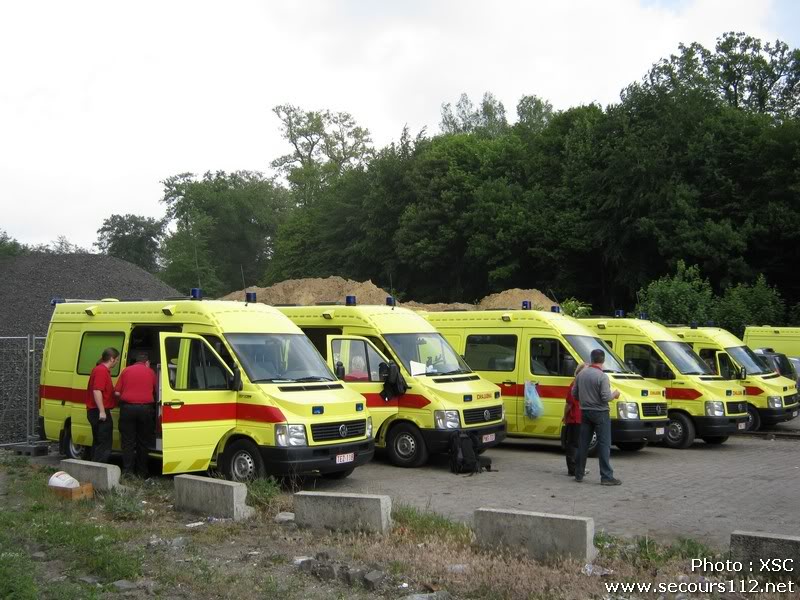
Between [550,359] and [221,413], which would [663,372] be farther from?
[221,413]

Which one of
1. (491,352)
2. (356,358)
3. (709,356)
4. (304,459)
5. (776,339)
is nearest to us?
(304,459)

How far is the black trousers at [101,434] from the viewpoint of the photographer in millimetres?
12500

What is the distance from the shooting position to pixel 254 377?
11.7 metres

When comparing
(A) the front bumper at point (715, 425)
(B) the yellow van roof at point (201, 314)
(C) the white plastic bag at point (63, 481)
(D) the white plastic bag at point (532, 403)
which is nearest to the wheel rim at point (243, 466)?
(B) the yellow van roof at point (201, 314)

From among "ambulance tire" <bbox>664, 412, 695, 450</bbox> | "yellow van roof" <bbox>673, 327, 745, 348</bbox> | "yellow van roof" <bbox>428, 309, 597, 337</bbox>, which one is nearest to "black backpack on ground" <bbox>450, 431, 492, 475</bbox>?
"yellow van roof" <bbox>428, 309, 597, 337</bbox>

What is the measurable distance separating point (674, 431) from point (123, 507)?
36.5 ft

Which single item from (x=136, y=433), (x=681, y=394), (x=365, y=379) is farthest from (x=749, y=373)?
(x=136, y=433)

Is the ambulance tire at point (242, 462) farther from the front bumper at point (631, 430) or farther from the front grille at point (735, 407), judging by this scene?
the front grille at point (735, 407)

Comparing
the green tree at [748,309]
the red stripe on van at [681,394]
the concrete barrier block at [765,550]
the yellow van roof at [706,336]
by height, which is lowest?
the concrete barrier block at [765,550]

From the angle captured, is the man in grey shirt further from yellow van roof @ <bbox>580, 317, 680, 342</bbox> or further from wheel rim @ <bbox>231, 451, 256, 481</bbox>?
yellow van roof @ <bbox>580, 317, 680, 342</bbox>

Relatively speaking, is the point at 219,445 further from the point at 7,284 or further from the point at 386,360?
the point at 7,284

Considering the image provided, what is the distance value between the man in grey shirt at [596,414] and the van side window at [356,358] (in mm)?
3357

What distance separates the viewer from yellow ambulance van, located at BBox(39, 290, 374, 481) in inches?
444

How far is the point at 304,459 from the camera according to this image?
11.2 m
